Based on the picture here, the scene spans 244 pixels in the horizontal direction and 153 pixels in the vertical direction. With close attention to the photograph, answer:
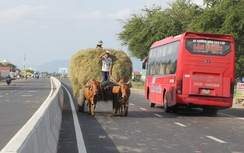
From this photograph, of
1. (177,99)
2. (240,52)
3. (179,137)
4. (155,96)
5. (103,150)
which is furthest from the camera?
(240,52)

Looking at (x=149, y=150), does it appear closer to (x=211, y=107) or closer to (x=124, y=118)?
(x=124, y=118)

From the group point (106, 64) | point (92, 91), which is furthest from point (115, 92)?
point (106, 64)

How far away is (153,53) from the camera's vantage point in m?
25.6

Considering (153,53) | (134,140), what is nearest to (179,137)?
(134,140)

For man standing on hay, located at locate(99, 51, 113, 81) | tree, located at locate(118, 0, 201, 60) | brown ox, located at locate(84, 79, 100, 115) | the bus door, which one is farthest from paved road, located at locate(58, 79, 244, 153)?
tree, located at locate(118, 0, 201, 60)

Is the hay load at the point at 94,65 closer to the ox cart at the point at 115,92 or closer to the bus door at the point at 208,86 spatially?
the ox cart at the point at 115,92

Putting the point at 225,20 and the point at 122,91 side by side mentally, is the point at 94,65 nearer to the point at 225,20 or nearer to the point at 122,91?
the point at 122,91

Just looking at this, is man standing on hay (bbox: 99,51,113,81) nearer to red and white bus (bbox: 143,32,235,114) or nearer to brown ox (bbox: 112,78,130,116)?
brown ox (bbox: 112,78,130,116)

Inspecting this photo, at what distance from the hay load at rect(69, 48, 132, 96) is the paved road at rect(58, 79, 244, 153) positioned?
1916mm

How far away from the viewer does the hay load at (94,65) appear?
19406 mm

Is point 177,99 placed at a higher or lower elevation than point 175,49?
lower

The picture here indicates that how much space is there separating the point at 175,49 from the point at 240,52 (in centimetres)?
1841

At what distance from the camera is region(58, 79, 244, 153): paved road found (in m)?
10.9

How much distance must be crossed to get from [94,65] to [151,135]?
6.80 metres
